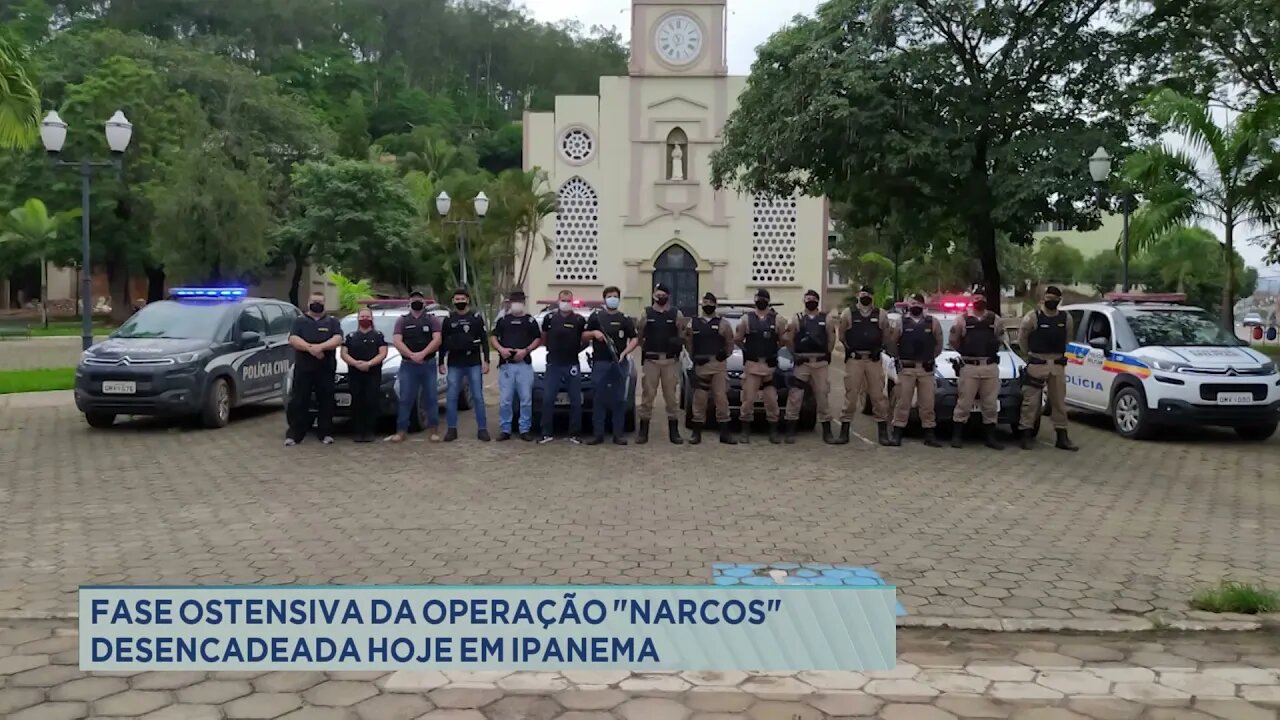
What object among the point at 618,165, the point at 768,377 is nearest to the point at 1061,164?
the point at 768,377

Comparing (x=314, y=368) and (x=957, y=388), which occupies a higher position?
(x=314, y=368)

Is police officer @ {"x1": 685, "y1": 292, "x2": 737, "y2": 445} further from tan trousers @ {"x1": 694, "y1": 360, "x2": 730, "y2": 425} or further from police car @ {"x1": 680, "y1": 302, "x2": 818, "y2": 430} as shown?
police car @ {"x1": 680, "y1": 302, "x2": 818, "y2": 430}

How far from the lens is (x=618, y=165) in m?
35.9

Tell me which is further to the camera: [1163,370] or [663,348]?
[1163,370]

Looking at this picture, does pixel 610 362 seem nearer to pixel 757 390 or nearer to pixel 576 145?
pixel 757 390

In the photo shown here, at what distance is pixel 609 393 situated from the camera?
423 inches

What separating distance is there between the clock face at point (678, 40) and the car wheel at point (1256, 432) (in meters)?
26.9

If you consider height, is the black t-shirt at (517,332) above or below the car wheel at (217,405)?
above

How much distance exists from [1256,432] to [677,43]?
90.3 ft

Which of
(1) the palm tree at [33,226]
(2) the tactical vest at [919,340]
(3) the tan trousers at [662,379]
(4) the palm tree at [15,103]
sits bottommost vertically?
(3) the tan trousers at [662,379]

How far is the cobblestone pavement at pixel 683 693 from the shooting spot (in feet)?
12.8

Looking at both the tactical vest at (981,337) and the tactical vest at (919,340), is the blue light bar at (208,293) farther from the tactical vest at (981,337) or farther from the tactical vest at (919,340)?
the tactical vest at (981,337)
